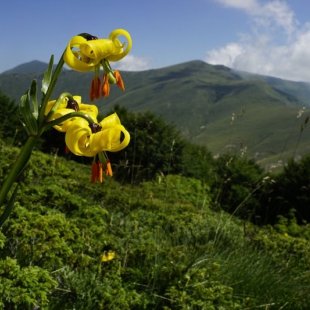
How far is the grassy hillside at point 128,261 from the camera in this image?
2230 millimetres

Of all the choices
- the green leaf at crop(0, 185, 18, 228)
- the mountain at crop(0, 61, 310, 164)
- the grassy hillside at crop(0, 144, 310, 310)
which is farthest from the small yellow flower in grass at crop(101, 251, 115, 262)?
the mountain at crop(0, 61, 310, 164)

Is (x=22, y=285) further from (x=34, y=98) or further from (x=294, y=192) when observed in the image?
(x=294, y=192)

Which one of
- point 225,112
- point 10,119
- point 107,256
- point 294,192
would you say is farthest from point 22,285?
point 225,112

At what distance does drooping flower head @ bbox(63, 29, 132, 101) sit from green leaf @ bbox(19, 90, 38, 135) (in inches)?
5.5

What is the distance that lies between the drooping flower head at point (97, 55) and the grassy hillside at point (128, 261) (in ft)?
3.32

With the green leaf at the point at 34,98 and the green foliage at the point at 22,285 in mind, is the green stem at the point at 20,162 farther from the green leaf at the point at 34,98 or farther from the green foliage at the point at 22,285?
the green foliage at the point at 22,285

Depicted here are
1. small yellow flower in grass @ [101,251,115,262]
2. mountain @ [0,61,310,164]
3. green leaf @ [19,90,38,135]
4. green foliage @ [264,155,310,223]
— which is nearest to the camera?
green leaf @ [19,90,38,135]

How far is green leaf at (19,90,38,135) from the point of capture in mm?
1093

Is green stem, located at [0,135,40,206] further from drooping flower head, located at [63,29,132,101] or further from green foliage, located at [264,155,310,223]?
green foliage, located at [264,155,310,223]

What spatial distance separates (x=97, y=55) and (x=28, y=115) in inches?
9.6

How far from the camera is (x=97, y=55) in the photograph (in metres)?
1.17

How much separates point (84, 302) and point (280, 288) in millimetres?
1311

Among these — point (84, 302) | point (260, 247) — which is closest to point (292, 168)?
point (260, 247)

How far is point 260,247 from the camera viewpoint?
3680 millimetres
